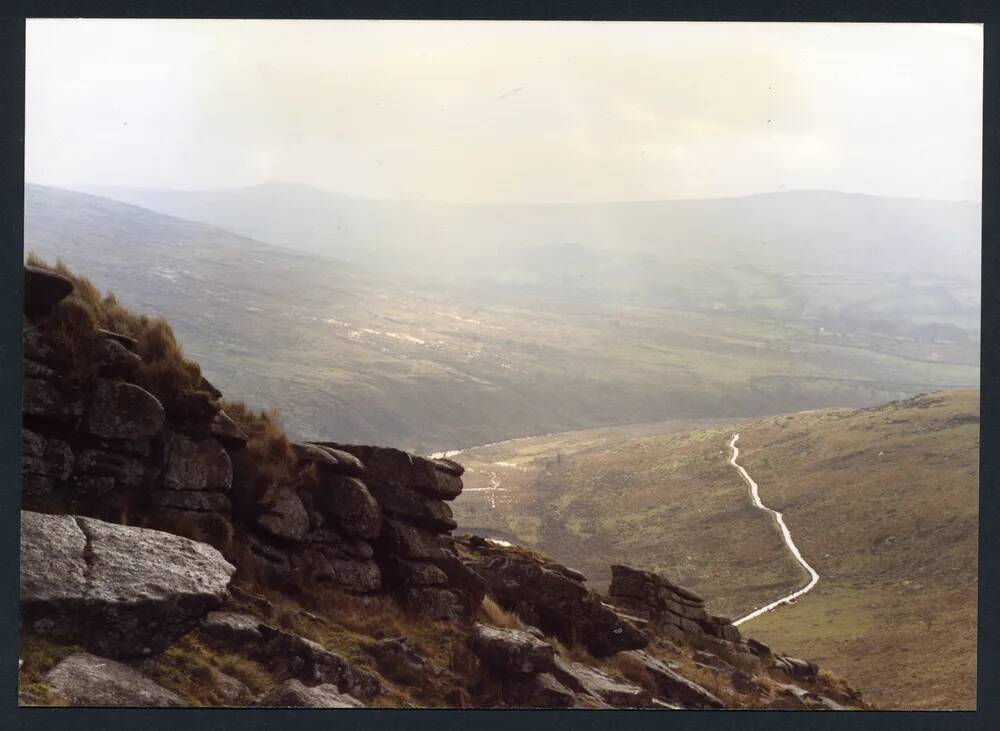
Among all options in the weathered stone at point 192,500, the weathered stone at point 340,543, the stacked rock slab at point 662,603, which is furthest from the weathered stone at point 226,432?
the stacked rock slab at point 662,603

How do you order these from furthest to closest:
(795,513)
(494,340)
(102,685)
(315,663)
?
(494,340)
(795,513)
(315,663)
(102,685)

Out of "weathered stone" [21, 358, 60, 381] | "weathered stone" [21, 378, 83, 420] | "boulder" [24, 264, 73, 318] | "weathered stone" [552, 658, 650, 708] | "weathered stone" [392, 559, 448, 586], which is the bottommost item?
"weathered stone" [552, 658, 650, 708]

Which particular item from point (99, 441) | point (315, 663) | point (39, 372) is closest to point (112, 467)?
point (99, 441)

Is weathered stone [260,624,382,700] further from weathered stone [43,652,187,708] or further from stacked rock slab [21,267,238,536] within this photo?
stacked rock slab [21,267,238,536]

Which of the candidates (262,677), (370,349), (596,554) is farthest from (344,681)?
(370,349)

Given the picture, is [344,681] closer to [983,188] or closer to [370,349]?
[983,188]

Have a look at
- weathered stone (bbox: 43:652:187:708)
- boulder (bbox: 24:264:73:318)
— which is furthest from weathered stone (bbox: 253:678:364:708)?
boulder (bbox: 24:264:73:318)

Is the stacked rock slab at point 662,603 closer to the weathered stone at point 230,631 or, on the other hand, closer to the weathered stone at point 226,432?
the weathered stone at point 226,432

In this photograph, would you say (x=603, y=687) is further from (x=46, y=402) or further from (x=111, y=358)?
(x=46, y=402)
